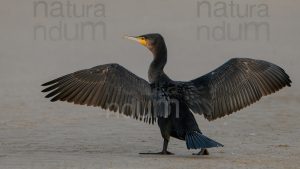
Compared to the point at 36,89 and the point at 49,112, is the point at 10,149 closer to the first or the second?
the point at 49,112

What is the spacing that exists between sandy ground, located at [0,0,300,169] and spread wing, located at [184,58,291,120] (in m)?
0.54

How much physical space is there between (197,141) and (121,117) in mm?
3622

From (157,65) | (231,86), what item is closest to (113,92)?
(157,65)

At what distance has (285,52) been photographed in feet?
68.8

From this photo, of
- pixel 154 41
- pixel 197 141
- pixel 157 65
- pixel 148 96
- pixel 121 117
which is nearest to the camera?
pixel 197 141

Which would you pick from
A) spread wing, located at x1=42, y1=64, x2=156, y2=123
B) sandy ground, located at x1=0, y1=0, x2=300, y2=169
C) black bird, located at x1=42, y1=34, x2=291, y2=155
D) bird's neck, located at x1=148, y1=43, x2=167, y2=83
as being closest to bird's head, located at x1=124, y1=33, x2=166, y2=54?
bird's neck, located at x1=148, y1=43, x2=167, y2=83

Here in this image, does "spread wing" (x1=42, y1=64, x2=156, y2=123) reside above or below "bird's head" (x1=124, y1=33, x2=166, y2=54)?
below

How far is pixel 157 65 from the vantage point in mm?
12820

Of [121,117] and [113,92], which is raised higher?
[113,92]

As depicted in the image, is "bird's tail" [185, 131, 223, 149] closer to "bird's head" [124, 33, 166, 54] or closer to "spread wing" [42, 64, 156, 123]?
"spread wing" [42, 64, 156, 123]

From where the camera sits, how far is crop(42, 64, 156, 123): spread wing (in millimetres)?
12109

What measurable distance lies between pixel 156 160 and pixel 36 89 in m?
6.06

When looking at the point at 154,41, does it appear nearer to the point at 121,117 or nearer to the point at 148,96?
the point at 148,96

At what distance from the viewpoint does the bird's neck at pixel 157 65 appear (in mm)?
12703
